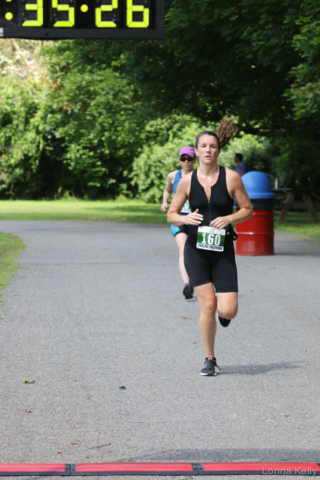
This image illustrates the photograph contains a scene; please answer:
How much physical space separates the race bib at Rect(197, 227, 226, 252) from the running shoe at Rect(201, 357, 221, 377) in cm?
86

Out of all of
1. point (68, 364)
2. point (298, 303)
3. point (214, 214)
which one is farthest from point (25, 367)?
point (298, 303)

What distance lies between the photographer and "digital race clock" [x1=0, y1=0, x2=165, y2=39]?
862 centimetres

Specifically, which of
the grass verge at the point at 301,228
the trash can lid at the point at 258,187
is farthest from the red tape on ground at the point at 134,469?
the grass verge at the point at 301,228

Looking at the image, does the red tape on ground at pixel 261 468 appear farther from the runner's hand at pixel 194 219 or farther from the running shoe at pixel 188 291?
the running shoe at pixel 188 291

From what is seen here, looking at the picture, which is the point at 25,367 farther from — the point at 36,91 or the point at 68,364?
the point at 36,91

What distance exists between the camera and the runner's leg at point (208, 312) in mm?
5656

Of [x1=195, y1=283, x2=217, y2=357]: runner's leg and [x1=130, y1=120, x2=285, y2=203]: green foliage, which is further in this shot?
[x1=130, y1=120, x2=285, y2=203]: green foliage

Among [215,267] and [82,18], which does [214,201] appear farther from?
[82,18]

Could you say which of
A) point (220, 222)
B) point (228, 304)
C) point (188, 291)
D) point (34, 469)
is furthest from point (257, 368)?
point (188, 291)

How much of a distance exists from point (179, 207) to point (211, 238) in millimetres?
431

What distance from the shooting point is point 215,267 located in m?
5.67

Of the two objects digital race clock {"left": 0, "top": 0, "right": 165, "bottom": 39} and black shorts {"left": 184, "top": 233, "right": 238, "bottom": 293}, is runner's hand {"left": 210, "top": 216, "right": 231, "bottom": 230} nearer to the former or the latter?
black shorts {"left": 184, "top": 233, "right": 238, "bottom": 293}

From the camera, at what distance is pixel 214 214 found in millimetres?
5570

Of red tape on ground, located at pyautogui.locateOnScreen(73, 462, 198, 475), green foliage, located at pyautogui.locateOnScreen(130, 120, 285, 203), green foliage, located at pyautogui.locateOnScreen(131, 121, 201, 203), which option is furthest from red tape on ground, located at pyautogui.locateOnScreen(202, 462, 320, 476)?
green foliage, located at pyautogui.locateOnScreen(131, 121, 201, 203)
